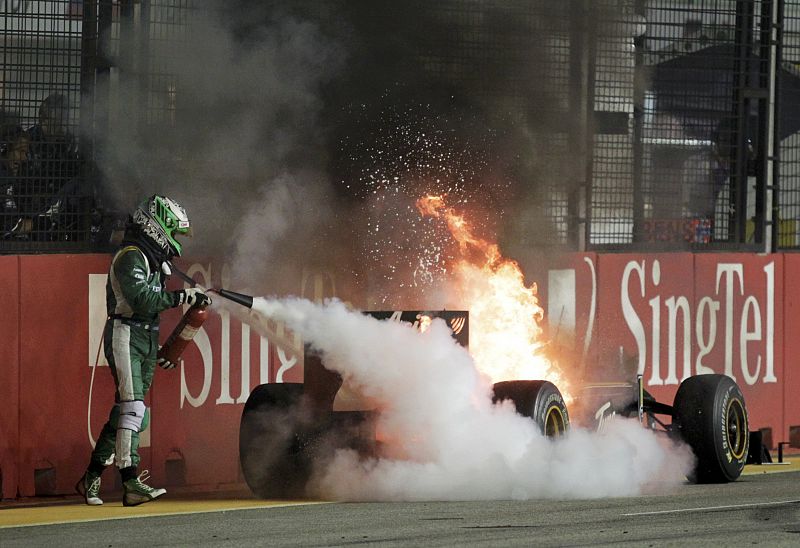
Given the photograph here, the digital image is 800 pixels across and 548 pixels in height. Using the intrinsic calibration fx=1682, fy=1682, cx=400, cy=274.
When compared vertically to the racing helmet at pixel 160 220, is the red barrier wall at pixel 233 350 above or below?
below

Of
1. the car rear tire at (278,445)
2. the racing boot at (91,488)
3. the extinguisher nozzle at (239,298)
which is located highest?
the extinguisher nozzle at (239,298)

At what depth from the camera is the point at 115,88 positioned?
42.1ft

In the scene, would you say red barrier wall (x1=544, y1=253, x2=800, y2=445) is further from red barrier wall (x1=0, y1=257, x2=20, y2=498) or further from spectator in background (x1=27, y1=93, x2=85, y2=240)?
red barrier wall (x1=0, y1=257, x2=20, y2=498)

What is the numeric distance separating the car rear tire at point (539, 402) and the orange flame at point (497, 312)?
1.08m

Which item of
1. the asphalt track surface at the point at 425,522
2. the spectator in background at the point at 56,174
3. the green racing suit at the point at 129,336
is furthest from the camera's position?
the spectator in background at the point at 56,174

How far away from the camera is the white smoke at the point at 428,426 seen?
1115cm

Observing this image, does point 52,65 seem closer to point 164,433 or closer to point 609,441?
point 164,433

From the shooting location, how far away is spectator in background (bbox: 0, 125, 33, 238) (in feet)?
41.0

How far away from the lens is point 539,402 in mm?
11172

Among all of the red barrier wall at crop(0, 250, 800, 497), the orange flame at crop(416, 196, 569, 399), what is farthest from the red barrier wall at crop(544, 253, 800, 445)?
the orange flame at crop(416, 196, 569, 399)

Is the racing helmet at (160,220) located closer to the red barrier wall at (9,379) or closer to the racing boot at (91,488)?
the red barrier wall at (9,379)

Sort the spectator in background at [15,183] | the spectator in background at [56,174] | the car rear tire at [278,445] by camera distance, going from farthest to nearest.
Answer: the spectator in background at [56,174]
the spectator in background at [15,183]
the car rear tire at [278,445]

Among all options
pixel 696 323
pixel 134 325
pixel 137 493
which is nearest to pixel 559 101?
pixel 696 323

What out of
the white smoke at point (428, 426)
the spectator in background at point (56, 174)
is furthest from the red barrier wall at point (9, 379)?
the white smoke at point (428, 426)
